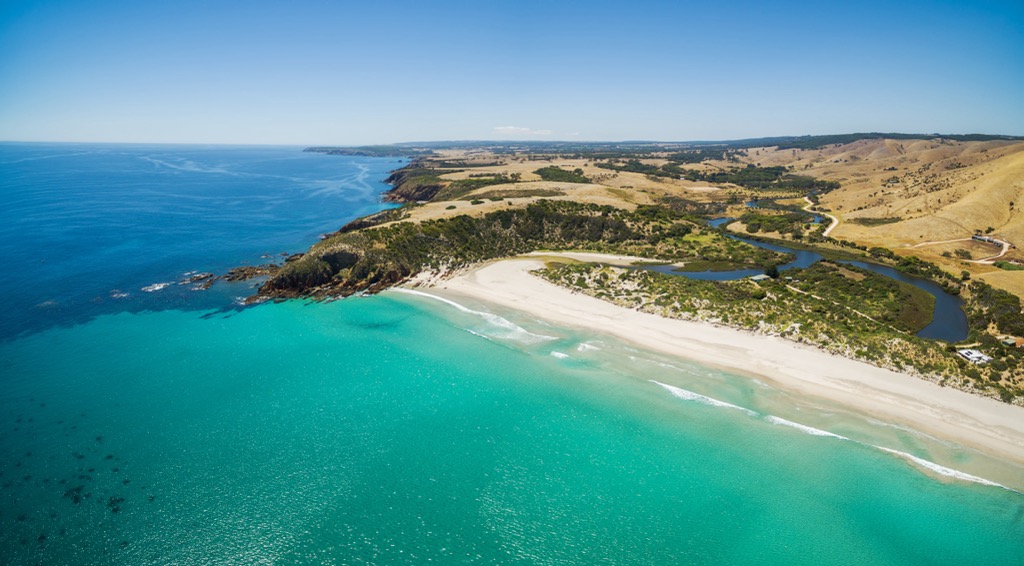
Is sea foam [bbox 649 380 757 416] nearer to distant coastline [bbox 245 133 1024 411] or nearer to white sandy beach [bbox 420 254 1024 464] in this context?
white sandy beach [bbox 420 254 1024 464]

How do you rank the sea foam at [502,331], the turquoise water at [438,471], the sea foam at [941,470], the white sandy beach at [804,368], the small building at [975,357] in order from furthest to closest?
the sea foam at [502,331]
the small building at [975,357]
the white sandy beach at [804,368]
the sea foam at [941,470]
the turquoise water at [438,471]

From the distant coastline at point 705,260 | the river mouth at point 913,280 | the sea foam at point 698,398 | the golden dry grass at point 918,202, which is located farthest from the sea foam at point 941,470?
the golden dry grass at point 918,202

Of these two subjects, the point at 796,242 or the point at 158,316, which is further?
the point at 796,242

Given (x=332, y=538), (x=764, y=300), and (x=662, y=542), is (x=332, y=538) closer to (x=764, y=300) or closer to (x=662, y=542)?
(x=662, y=542)

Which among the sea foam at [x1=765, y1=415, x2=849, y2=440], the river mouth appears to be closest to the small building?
the river mouth

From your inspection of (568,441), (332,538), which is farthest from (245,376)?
(568,441)

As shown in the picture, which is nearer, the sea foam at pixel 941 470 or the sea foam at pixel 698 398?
the sea foam at pixel 941 470

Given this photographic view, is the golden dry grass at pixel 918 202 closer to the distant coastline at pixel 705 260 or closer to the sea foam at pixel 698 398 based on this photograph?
the distant coastline at pixel 705 260
